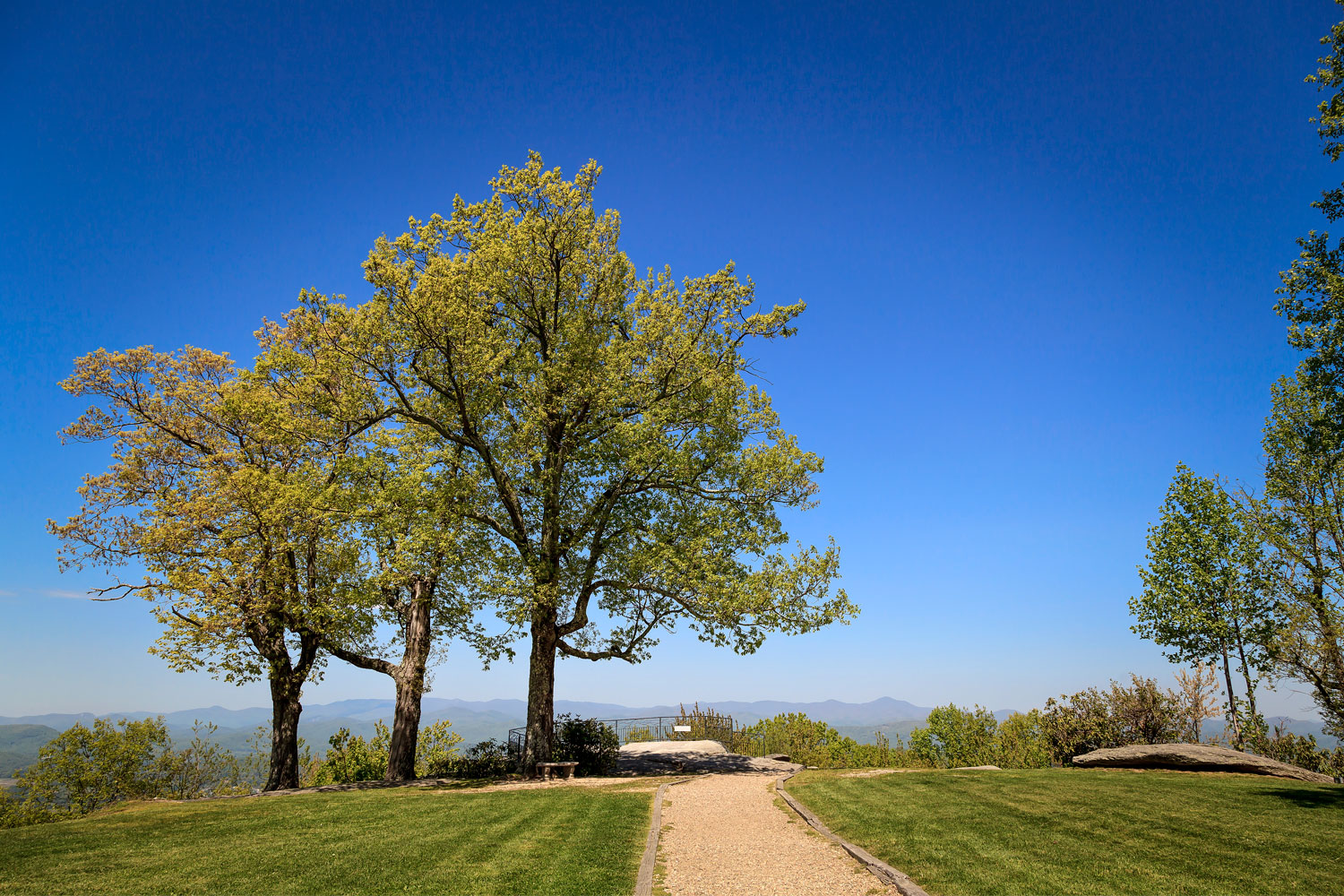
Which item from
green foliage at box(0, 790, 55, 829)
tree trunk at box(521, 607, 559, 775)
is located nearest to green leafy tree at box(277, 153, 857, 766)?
tree trunk at box(521, 607, 559, 775)

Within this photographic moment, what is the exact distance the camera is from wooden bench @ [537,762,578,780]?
59.2 ft

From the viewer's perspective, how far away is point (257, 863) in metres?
8.54

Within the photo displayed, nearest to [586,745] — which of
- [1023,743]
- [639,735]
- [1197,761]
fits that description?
[639,735]

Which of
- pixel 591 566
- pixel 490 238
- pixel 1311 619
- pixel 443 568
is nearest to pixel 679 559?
pixel 591 566

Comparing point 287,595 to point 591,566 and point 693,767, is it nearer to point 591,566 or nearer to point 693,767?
point 591,566

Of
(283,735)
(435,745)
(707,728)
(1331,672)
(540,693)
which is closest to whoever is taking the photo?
(1331,672)

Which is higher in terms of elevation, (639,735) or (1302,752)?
(1302,752)

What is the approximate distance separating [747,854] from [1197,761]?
1299cm

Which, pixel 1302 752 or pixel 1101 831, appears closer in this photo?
pixel 1101 831

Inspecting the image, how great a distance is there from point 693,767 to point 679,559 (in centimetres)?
731

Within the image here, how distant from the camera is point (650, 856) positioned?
9.41 metres

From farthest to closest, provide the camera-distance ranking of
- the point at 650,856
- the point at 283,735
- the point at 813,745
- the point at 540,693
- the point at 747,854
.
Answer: the point at 813,745
the point at 283,735
the point at 540,693
the point at 747,854
the point at 650,856

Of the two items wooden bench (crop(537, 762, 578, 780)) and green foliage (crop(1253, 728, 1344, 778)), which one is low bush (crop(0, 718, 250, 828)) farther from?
green foliage (crop(1253, 728, 1344, 778))

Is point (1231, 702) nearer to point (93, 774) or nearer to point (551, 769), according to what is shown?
point (551, 769)
